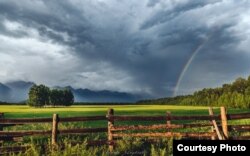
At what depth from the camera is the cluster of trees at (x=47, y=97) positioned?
169 meters

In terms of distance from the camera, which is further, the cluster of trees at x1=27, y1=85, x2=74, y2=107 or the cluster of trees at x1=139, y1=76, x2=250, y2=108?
the cluster of trees at x1=27, y1=85, x2=74, y2=107

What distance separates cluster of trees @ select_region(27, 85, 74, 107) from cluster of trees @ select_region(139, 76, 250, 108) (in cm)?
5256

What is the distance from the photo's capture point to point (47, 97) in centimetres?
17512

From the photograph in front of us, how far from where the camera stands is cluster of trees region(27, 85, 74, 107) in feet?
553

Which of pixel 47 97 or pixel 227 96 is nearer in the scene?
pixel 227 96

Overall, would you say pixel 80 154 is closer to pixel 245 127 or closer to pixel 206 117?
pixel 206 117

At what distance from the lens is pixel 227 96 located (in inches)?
5640

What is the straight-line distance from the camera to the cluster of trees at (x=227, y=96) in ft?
438

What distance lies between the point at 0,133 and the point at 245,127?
12843 millimetres

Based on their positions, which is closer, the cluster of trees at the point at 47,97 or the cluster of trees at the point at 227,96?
the cluster of trees at the point at 227,96

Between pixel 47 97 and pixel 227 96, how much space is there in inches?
2950

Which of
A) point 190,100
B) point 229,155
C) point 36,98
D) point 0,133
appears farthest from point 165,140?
point 190,100

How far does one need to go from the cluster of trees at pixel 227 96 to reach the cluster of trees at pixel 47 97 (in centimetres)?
5256

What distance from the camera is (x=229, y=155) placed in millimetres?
11875
